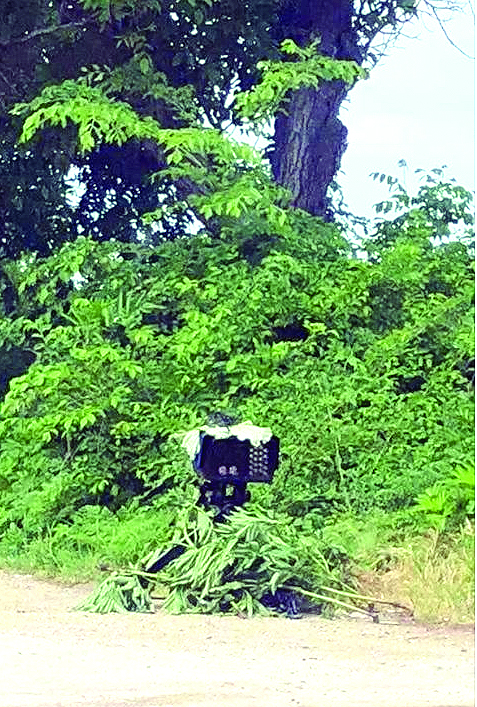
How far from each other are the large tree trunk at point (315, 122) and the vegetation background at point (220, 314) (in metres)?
0.02

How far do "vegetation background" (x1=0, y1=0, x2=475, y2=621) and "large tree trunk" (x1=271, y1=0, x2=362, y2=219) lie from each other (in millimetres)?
24

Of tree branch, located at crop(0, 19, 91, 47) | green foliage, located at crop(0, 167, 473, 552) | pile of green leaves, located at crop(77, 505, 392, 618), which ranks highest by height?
tree branch, located at crop(0, 19, 91, 47)

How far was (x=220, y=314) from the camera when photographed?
12445 millimetres

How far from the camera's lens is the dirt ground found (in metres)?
6.43

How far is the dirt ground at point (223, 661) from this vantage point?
21.1 ft

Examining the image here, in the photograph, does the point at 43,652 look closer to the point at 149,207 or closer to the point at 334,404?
the point at 334,404

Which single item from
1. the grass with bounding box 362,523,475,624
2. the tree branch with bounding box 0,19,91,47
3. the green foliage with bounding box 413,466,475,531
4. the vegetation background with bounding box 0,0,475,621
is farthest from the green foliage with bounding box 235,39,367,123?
the grass with bounding box 362,523,475,624

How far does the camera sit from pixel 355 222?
14.8m

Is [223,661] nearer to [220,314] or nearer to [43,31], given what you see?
[220,314]

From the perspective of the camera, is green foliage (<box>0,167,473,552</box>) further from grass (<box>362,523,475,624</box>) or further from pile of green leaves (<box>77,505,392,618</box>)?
pile of green leaves (<box>77,505,392,618</box>)

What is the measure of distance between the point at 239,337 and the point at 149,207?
11.6ft

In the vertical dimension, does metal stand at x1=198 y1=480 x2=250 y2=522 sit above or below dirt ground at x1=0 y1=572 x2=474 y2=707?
above

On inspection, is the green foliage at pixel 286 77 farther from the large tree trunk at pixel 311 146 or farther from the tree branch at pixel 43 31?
the tree branch at pixel 43 31

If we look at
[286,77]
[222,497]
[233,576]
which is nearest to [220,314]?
[286,77]
